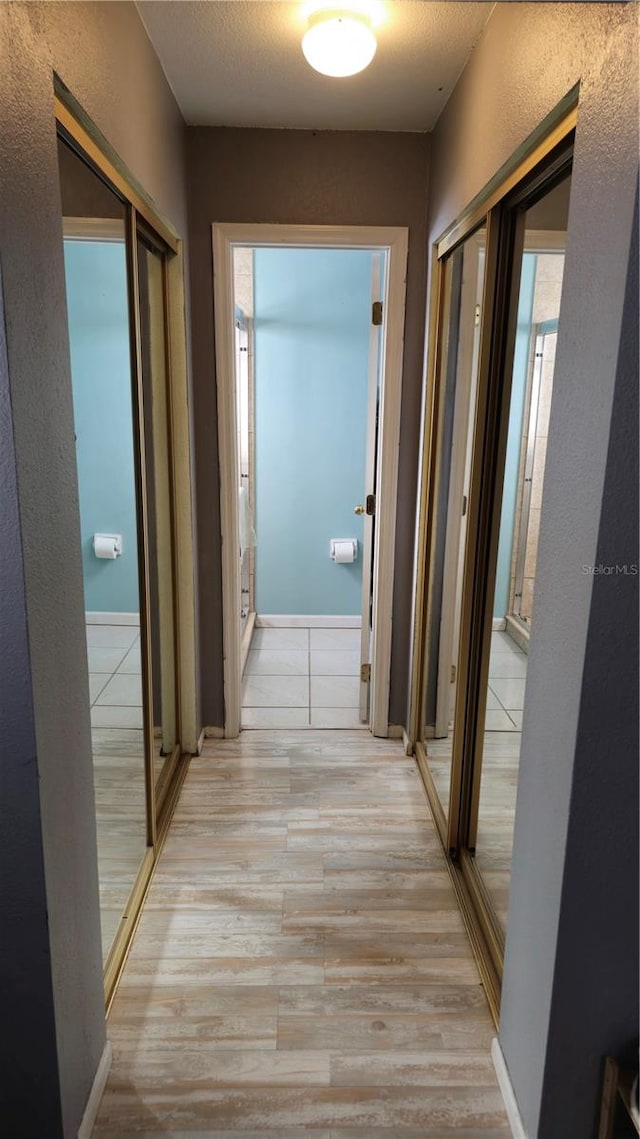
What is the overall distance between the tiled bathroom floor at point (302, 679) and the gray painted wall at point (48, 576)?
1835 millimetres

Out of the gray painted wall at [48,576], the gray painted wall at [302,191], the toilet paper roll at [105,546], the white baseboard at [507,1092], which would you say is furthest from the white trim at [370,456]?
the white baseboard at [507,1092]

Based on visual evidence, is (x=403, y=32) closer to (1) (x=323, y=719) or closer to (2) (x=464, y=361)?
(2) (x=464, y=361)

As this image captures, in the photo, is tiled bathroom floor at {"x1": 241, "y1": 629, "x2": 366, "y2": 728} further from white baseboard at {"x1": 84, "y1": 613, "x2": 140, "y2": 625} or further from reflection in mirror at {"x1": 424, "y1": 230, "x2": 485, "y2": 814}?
white baseboard at {"x1": 84, "y1": 613, "x2": 140, "y2": 625}

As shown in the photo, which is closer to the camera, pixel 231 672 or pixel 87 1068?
pixel 87 1068

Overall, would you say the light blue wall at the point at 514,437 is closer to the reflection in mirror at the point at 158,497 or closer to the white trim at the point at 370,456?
the white trim at the point at 370,456

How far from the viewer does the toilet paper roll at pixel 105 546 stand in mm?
1783

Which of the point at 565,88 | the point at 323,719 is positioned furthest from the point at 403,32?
the point at 323,719

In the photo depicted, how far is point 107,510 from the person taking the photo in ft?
6.13

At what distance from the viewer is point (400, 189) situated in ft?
8.64

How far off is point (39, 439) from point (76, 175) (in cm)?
71

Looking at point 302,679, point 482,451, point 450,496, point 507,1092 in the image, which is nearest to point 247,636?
point 302,679

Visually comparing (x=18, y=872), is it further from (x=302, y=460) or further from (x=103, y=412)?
(x=302, y=460)

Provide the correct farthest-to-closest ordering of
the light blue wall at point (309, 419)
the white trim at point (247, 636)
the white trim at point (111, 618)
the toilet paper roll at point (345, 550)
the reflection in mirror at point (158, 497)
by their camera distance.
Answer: the toilet paper roll at point (345, 550) → the light blue wall at point (309, 419) → the white trim at point (247, 636) → the reflection in mirror at point (158, 497) → the white trim at point (111, 618)

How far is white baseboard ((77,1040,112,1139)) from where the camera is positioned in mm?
1451
